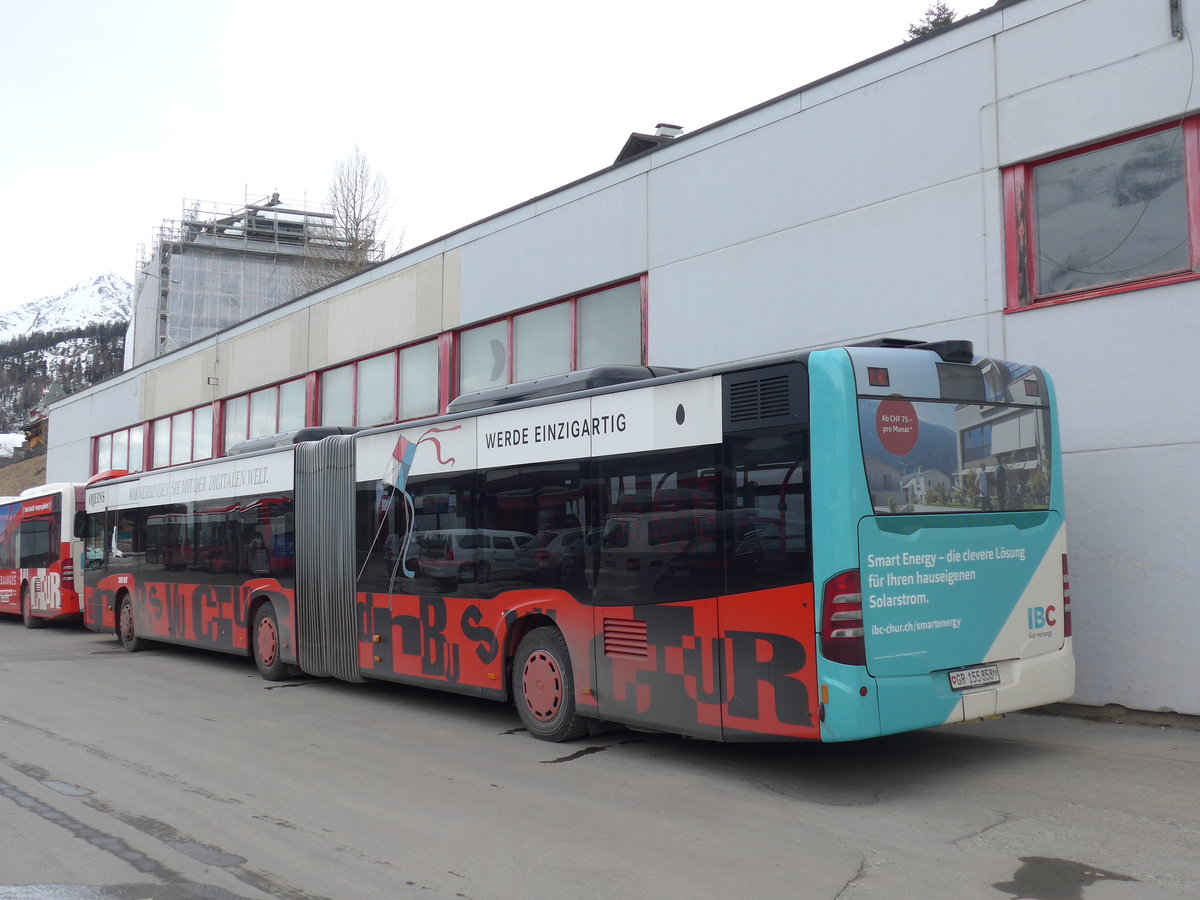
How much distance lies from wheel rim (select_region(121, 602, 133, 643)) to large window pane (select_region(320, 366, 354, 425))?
581cm

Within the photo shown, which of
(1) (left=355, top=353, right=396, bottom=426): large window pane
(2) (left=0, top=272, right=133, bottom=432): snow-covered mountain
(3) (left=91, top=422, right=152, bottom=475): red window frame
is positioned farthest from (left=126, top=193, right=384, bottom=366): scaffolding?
(2) (left=0, top=272, right=133, bottom=432): snow-covered mountain

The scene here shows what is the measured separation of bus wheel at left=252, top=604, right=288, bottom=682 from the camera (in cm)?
1277

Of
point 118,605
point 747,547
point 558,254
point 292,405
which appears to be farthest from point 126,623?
point 747,547

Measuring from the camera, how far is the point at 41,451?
308ft

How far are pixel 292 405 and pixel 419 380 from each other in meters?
5.64

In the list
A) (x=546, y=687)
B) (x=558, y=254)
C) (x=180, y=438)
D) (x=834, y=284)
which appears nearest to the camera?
(x=546, y=687)

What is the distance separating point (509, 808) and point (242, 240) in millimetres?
52129

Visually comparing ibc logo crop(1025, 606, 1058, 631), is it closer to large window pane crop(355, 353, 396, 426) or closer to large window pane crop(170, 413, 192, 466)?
large window pane crop(355, 353, 396, 426)

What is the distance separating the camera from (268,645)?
1296 centimetres

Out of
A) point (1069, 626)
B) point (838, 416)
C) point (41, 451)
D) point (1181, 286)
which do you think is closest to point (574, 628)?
point (838, 416)

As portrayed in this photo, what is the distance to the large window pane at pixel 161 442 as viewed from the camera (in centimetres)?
2986

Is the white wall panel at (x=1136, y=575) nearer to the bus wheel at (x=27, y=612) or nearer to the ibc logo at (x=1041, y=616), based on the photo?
the ibc logo at (x=1041, y=616)

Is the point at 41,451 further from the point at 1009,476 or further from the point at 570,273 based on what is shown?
the point at 1009,476

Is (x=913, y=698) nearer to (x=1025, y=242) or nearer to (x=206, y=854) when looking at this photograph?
(x=206, y=854)
